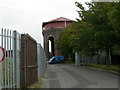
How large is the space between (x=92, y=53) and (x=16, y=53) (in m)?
24.0

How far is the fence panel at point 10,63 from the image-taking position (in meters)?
7.78

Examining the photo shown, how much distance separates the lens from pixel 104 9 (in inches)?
827

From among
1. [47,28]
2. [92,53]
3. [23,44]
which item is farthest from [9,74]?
[47,28]

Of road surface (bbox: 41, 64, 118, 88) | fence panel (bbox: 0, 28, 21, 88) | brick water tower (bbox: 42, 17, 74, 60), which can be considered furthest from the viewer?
brick water tower (bbox: 42, 17, 74, 60)

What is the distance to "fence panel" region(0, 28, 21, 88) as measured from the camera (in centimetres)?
778

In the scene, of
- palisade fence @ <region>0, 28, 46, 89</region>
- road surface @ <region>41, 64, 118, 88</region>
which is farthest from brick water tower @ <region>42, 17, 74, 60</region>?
palisade fence @ <region>0, 28, 46, 89</region>

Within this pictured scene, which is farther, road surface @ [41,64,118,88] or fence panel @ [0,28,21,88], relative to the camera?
road surface @ [41,64,118,88]

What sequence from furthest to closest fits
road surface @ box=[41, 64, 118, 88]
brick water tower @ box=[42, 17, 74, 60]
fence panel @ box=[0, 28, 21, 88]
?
brick water tower @ box=[42, 17, 74, 60] < road surface @ box=[41, 64, 118, 88] < fence panel @ box=[0, 28, 21, 88]

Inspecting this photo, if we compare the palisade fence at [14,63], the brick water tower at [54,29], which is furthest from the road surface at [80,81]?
the brick water tower at [54,29]

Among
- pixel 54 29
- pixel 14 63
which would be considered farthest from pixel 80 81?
pixel 54 29

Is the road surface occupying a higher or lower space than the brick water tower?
lower

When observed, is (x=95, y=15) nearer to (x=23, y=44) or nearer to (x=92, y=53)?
(x=92, y=53)

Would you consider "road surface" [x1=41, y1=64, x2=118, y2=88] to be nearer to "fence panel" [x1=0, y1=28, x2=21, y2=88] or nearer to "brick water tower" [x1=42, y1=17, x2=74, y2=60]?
"fence panel" [x1=0, y1=28, x2=21, y2=88]

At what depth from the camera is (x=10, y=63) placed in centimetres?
827
